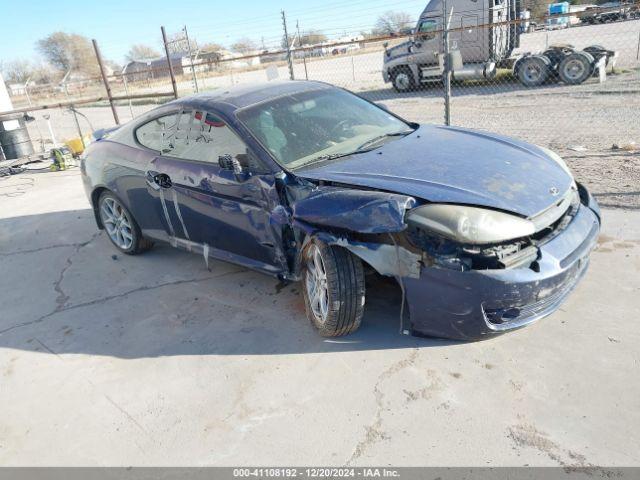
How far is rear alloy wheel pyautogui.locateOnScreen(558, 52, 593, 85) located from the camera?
43.3 ft

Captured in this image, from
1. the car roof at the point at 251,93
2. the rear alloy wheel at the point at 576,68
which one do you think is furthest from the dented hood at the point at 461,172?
the rear alloy wheel at the point at 576,68

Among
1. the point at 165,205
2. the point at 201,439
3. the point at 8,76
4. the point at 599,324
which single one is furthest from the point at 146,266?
the point at 8,76

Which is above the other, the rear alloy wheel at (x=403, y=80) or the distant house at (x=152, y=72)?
the distant house at (x=152, y=72)

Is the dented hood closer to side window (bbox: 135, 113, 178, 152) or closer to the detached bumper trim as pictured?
the detached bumper trim

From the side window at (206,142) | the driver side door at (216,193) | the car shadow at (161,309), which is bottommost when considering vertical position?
the car shadow at (161,309)

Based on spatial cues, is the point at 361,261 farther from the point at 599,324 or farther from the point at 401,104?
the point at 401,104

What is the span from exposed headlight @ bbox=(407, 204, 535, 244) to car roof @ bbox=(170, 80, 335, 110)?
1853 mm

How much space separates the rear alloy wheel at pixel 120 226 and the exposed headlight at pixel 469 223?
322 centimetres

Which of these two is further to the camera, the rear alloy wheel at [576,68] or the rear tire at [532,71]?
the rear tire at [532,71]

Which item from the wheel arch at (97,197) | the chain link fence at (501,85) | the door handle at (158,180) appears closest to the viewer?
the door handle at (158,180)

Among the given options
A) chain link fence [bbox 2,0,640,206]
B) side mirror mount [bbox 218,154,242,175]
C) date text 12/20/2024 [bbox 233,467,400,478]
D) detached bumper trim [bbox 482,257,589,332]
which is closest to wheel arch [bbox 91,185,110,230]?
side mirror mount [bbox 218,154,242,175]

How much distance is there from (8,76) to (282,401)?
65.5 metres

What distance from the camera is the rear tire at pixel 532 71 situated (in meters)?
13.9

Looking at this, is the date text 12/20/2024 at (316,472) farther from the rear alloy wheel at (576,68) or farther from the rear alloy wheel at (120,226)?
the rear alloy wheel at (576,68)
